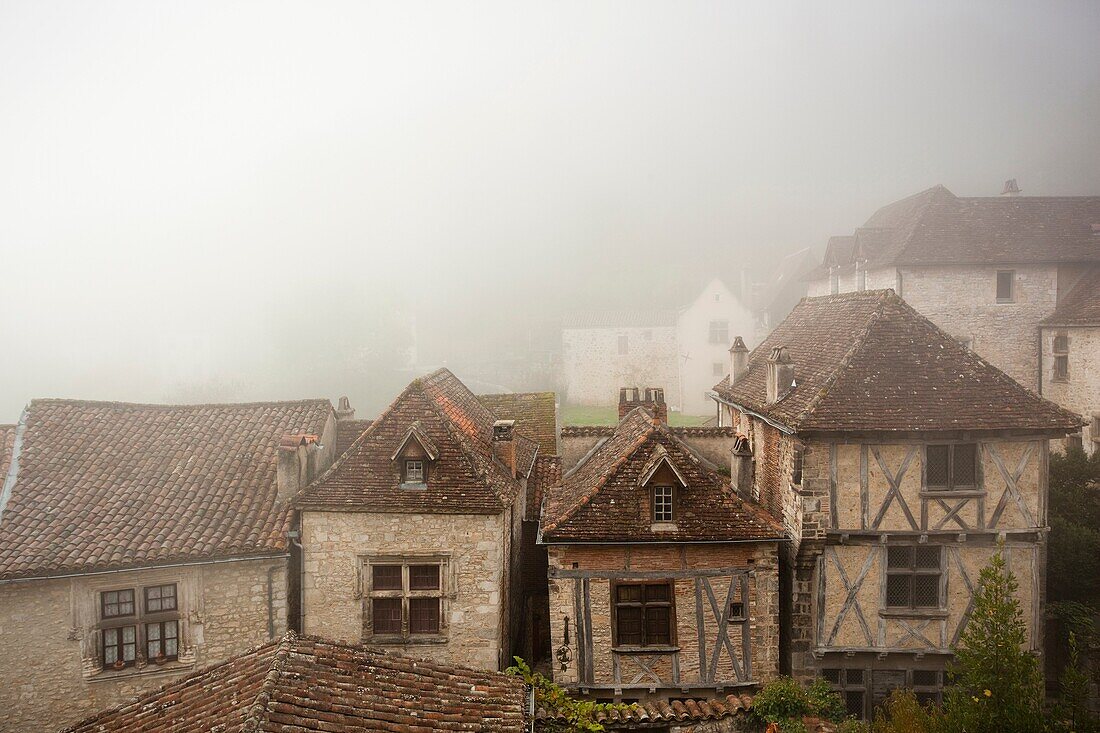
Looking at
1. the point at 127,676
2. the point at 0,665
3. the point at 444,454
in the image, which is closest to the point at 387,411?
the point at 444,454

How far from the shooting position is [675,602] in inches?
533

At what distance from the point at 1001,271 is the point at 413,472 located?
25.1m

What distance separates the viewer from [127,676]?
511 inches

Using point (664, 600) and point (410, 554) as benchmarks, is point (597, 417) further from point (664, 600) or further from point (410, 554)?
point (410, 554)

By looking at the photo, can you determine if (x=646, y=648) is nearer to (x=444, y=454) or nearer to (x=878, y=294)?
(x=444, y=454)

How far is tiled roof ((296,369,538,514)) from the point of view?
43.9 ft

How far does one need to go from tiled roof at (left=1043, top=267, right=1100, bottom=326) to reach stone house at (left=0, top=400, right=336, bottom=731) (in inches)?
1049

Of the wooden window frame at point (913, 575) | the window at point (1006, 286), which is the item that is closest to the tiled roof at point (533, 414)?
the wooden window frame at point (913, 575)

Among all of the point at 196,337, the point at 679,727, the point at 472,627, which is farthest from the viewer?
the point at 196,337

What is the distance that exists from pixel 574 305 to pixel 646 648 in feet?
220

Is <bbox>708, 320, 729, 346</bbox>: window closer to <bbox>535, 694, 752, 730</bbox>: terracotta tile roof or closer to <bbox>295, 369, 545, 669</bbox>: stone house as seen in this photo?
<bbox>295, 369, 545, 669</bbox>: stone house

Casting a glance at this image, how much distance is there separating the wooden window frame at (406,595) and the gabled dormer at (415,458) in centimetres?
155

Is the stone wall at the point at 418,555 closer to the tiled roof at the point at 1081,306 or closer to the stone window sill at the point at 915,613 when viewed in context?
the stone window sill at the point at 915,613

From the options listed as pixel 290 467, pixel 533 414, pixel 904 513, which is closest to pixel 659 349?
pixel 533 414
